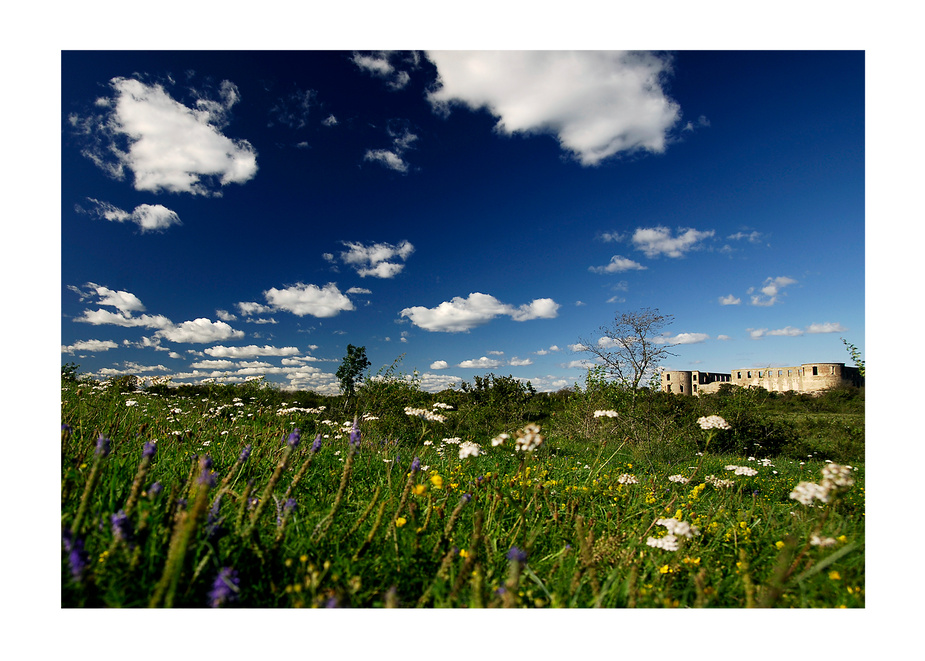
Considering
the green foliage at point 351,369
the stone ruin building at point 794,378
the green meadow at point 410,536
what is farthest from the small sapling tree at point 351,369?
the stone ruin building at point 794,378

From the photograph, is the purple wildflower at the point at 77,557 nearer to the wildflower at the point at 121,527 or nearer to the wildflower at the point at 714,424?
the wildflower at the point at 121,527

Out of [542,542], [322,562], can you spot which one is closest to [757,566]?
[542,542]

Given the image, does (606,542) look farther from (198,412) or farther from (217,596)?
(198,412)

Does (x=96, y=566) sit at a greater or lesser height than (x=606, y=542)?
greater

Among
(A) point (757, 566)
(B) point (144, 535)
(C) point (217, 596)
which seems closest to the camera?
(C) point (217, 596)

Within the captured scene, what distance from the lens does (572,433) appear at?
1487 centimetres

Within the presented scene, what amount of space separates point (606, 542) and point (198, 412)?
24.3ft

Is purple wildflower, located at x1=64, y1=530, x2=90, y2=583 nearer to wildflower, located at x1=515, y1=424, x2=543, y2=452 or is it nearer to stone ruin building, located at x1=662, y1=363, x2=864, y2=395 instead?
wildflower, located at x1=515, y1=424, x2=543, y2=452

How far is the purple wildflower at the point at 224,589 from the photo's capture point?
1537mm

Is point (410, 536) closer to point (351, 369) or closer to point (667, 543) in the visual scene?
point (667, 543)

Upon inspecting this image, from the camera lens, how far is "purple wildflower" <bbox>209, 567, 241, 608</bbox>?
1.54m

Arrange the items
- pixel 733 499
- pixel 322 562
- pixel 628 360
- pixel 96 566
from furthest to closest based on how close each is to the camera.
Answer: pixel 628 360 < pixel 733 499 < pixel 322 562 < pixel 96 566
